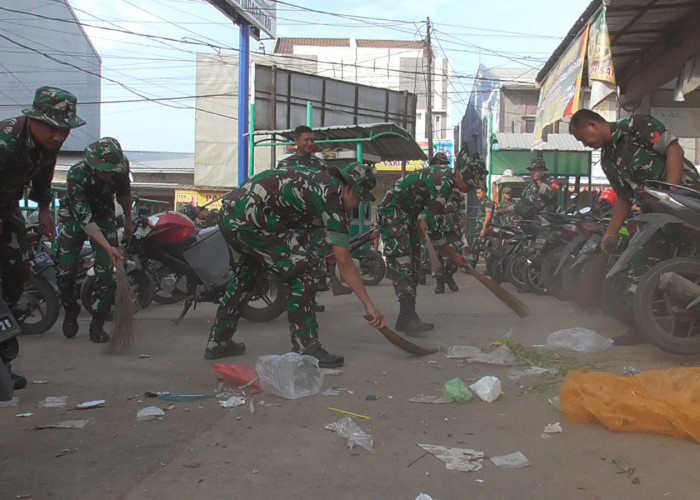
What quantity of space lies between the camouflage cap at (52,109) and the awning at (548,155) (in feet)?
32.2

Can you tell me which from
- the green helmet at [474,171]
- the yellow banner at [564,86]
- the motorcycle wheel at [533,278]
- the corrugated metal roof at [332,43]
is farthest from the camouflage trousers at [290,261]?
the corrugated metal roof at [332,43]

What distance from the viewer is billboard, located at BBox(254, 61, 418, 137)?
1599cm

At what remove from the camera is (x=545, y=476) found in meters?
2.29

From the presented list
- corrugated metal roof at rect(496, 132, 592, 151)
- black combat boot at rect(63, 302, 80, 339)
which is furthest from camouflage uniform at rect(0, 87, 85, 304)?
corrugated metal roof at rect(496, 132, 592, 151)

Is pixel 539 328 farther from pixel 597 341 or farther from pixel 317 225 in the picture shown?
pixel 317 225

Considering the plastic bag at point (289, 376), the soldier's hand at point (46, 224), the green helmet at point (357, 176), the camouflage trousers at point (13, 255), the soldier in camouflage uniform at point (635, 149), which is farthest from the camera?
the soldier in camouflage uniform at point (635, 149)

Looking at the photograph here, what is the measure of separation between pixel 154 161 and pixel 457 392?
3357 centimetres

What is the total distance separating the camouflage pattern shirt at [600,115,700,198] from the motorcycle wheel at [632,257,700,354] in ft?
2.52

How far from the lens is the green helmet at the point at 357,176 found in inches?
141

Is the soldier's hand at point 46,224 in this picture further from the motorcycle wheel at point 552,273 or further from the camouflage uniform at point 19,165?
the motorcycle wheel at point 552,273

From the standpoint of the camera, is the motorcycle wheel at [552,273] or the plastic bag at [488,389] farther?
the motorcycle wheel at [552,273]

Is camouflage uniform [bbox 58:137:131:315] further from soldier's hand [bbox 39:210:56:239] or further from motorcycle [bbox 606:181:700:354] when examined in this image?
motorcycle [bbox 606:181:700:354]

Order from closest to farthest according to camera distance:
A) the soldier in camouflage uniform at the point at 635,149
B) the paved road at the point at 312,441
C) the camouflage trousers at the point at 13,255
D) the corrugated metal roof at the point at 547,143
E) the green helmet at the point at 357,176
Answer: the paved road at the point at 312,441 → the camouflage trousers at the point at 13,255 → the green helmet at the point at 357,176 → the soldier in camouflage uniform at the point at 635,149 → the corrugated metal roof at the point at 547,143

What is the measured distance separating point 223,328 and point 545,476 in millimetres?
2531
